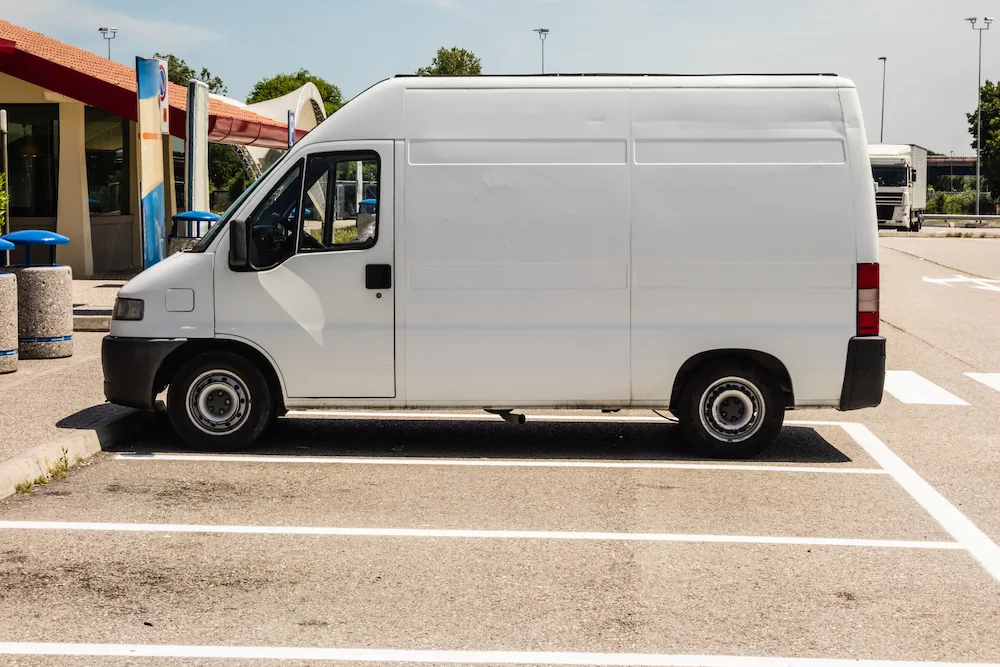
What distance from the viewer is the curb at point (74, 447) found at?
24.3 ft

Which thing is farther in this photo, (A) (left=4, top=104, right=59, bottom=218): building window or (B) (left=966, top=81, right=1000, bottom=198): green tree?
(B) (left=966, top=81, right=1000, bottom=198): green tree

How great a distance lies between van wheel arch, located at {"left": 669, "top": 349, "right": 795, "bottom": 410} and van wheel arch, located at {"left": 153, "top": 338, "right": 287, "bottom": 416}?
273cm

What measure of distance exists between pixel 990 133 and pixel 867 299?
237 ft

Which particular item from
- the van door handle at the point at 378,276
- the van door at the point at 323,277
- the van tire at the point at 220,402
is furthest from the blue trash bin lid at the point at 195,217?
the van door handle at the point at 378,276

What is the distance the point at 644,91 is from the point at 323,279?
2.49 meters

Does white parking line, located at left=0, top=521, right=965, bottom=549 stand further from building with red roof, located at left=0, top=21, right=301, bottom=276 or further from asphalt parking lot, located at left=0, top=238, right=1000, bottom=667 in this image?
building with red roof, located at left=0, top=21, right=301, bottom=276

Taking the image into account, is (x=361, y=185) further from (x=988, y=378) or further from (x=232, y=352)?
(x=988, y=378)

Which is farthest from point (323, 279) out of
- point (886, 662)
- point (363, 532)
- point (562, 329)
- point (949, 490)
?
point (886, 662)

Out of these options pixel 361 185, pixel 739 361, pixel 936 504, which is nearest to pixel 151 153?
pixel 361 185

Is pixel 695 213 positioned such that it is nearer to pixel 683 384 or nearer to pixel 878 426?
pixel 683 384

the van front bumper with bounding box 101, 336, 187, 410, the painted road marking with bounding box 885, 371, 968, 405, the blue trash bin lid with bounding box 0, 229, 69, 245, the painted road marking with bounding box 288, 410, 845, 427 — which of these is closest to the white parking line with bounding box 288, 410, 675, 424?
the painted road marking with bounding box 288, 410, 845, 427

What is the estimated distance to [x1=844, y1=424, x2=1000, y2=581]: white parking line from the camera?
6.25 metres

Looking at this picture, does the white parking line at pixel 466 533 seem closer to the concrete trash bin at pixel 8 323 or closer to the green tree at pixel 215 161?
the concrete trash bin at pixel 8 323

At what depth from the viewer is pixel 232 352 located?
28.5 feet
